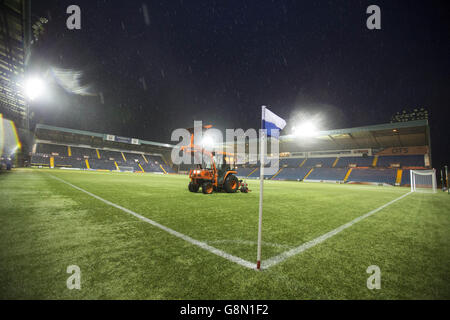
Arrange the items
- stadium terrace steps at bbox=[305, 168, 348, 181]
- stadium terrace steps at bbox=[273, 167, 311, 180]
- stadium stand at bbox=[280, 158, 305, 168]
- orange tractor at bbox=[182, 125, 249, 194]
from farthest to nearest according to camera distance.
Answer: stadium stand at bbox=[280, 158, 305, 168] < stadium terrace steps at bbox=[273, 167, 311, 180] < stadium terrace steps at bbox=[305, 168, 348, 181] < orange tractor at bbox=[182, 125, 249, 194]

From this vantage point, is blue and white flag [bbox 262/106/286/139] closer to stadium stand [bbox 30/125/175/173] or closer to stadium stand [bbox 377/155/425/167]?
stadium stand [bbox 377/155/425/167]

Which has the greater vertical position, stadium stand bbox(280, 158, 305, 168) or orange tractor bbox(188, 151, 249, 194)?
stadium stand bbox(280, 158, 305, 168)

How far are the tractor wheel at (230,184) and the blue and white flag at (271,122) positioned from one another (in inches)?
262

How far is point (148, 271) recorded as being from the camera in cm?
164

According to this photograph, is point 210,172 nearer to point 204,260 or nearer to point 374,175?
point 204,260

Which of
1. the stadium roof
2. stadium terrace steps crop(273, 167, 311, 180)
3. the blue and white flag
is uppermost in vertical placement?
the stadium roof

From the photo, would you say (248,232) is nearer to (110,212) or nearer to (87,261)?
(87,261)

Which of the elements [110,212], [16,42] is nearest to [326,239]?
[110,212]

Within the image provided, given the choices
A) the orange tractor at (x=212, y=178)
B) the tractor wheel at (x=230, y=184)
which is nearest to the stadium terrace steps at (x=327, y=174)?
the tractor wheel at (x=230, y=184)

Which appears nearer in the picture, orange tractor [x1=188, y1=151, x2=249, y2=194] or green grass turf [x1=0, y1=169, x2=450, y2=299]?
green grass turf [x1=0, y1=169, x2=450, y2=299]

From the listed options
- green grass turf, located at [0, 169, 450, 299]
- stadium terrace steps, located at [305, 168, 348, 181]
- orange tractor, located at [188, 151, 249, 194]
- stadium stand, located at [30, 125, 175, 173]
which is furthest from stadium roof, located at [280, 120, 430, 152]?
stadium stand, located at [30, 125, 175, 173]

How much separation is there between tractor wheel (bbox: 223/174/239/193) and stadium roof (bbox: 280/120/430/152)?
86.5 ft

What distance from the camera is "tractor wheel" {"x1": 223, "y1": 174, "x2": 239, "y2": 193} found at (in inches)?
354

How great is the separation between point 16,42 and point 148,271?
547 inches
